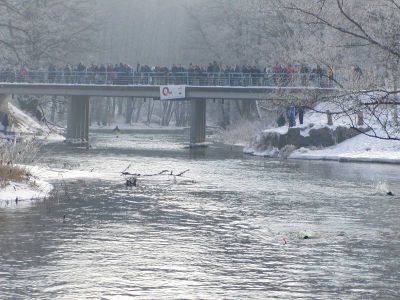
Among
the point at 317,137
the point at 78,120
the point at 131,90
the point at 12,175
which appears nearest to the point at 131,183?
the point at 12,175

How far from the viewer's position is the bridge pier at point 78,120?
78.6m

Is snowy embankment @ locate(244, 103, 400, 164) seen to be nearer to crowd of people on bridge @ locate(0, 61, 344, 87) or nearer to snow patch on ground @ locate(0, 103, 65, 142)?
crowd of people on bridge @ locate(0, 61, 344, 87)

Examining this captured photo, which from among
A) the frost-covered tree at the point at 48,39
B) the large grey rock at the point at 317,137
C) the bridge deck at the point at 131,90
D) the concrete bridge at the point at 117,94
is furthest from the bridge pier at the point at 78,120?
the large grey rock at the point at 317,137

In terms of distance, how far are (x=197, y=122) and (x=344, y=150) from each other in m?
18.1

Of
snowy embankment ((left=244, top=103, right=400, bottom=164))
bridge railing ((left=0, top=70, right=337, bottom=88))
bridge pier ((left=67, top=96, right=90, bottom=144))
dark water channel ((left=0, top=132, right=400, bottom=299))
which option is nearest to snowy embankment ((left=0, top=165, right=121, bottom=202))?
dark water channel ((left=0, top=132, right=400, bottom=299))

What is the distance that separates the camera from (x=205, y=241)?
23.7m

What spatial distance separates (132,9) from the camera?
137500 mm

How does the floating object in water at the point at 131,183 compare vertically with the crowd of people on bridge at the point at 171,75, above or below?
below

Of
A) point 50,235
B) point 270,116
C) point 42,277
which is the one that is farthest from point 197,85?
point 42,277

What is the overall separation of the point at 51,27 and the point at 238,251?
77081mm

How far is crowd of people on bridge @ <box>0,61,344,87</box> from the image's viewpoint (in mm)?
66312

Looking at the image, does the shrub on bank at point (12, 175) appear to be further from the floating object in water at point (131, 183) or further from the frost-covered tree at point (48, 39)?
the frost-covered tree at point (48, 39)

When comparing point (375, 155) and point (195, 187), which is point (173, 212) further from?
point (375, 155)

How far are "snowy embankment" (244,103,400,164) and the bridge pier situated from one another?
64.3 feet
